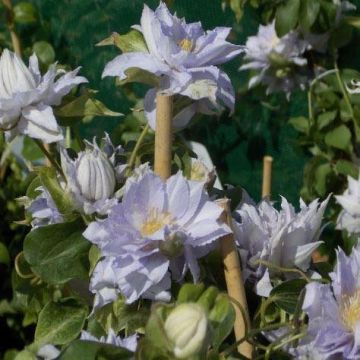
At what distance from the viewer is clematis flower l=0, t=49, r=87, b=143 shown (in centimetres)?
75

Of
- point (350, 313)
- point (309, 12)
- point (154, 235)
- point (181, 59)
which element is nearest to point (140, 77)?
point (181, 59)

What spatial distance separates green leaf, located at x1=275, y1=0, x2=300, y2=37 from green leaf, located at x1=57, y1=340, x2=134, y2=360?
1.17 meters

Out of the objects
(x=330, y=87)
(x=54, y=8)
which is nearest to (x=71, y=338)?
(x=330, y=87)

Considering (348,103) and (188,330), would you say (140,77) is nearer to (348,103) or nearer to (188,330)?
(188,330)

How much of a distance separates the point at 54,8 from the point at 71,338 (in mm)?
1532

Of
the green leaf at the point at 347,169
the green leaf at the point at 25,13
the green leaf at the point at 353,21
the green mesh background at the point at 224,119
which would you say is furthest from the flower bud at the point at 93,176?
the green leaf at the point at 25,13

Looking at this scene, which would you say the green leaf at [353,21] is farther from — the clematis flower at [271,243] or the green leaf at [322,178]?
the clematis flower at [271,243]

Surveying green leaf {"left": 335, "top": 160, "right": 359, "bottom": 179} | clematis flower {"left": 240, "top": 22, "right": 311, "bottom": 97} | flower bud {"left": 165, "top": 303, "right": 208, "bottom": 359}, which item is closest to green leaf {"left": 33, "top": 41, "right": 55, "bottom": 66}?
clematis flower {"left": 240, "top": 22, "right": 311, "bottom": 97}

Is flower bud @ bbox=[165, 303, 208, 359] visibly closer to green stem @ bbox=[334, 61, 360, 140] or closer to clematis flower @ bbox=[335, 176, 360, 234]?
clematis flower @ bbox=[335, 176, 360, 234]

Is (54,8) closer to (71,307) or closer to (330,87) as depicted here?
(330,87)

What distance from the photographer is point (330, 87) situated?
5.76 ft

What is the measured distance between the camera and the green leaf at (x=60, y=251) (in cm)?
75

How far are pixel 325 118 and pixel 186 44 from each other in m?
1.04

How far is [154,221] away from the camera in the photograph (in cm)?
69
